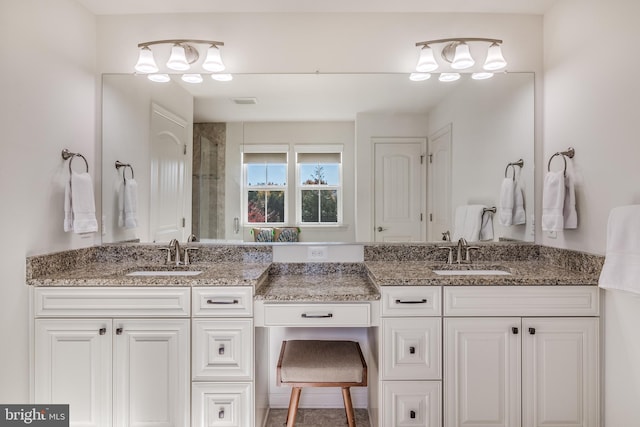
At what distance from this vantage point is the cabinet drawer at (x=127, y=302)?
67.3 inches

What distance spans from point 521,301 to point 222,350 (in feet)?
4.82

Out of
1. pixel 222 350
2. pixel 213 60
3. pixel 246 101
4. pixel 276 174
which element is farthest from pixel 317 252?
pixel 213 60

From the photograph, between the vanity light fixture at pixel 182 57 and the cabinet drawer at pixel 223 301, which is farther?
the vanity light fixture at pixel 182 57

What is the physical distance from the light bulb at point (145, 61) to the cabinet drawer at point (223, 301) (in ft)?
4.61

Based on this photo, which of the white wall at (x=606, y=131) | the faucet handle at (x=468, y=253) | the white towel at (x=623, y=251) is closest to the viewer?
the white towel at (x=623, y=251)

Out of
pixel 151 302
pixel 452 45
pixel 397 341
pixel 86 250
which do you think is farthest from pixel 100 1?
pixel 397 341

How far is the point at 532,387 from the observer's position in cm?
169

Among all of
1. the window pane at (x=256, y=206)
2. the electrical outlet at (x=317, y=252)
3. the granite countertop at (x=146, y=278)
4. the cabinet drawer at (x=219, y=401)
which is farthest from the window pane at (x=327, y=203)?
the cabinet drawer at (x=219, y=401)

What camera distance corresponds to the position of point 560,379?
1.70 meters

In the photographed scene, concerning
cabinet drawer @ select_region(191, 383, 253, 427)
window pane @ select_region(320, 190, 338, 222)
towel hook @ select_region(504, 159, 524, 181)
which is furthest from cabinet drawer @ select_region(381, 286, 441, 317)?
towel hook @ select_region(504, 159, 524, 181)

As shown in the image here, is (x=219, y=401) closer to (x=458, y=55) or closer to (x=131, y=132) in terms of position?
(x=131, y=132)

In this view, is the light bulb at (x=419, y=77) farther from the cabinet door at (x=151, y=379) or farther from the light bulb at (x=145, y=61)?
the cabinet door at (x=151, y=379)

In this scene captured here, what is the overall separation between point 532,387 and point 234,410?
1.44 m

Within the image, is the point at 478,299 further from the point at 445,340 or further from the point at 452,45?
the point at 452,45
